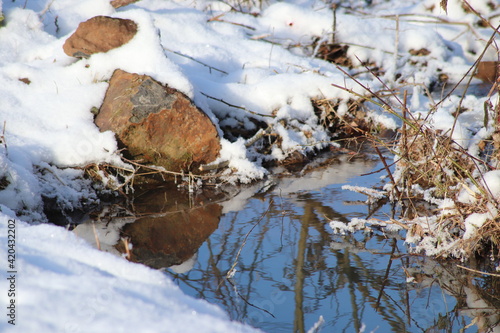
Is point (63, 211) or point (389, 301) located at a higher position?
point (389, 301)

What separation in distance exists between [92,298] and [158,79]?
98.3 inches

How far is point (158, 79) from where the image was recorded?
3.76 metres

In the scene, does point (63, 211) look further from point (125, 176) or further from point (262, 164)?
point (262, 164)

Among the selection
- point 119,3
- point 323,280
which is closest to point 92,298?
point 323,280

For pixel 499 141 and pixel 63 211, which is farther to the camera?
pixel 63 211

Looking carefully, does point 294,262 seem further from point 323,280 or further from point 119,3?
point 119,3

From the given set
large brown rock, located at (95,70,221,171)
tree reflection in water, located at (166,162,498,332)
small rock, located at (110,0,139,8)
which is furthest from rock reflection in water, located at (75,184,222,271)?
small rock, located at (110,0,139,8)

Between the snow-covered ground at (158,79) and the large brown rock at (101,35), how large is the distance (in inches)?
2.7

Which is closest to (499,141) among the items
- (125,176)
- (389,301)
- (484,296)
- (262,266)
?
(484,296)

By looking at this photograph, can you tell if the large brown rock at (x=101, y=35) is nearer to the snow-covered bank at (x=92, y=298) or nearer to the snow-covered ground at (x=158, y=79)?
the snow-covered ground at (x=158, y=79)

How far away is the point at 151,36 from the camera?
4078 millimetres

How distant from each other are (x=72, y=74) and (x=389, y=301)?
10.4ft

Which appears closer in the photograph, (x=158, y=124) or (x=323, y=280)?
(x=323, y=280)

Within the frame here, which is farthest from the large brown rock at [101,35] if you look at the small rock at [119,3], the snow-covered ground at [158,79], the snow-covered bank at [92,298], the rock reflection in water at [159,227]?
the snow-covered bank at [92,298]
